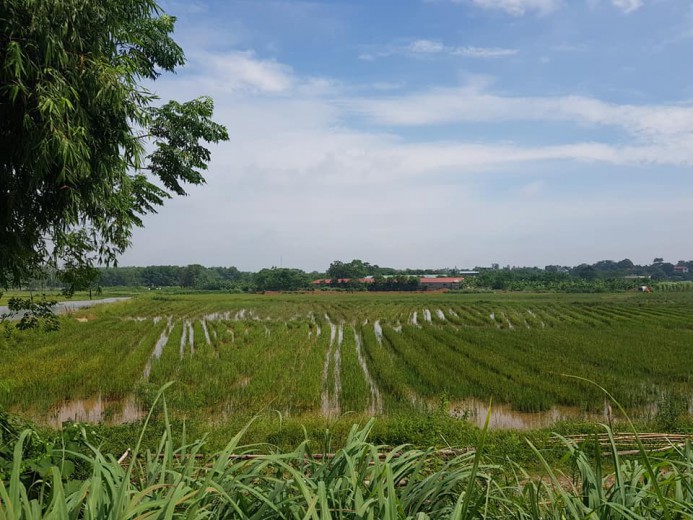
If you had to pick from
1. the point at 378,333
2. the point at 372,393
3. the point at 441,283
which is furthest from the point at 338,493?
the point at 441,283

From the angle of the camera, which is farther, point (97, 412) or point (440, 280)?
point (440, 280)

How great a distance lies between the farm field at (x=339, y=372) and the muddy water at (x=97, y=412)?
35 millimetres

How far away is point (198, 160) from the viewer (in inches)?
297

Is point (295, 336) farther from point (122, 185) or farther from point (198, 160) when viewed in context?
point (122, 185)

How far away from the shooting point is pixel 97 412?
29.0ft

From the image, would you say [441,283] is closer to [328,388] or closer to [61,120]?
[328,388]

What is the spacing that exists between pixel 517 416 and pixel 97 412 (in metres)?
8.47

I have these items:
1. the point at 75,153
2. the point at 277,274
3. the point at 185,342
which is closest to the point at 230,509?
the point at 75,153


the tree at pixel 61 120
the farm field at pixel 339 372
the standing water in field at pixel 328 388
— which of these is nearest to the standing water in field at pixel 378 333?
the farm field at pixel 339 372

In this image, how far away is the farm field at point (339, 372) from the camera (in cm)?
898

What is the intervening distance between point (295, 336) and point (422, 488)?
1889 centimetres

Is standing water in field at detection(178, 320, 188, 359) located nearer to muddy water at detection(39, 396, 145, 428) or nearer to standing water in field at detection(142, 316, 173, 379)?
standing water in field at detection(142, 316, 173, 379)

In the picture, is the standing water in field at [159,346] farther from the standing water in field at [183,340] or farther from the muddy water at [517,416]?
the muddy water at [517,416]

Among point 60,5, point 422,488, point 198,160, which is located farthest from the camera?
point 198,160
